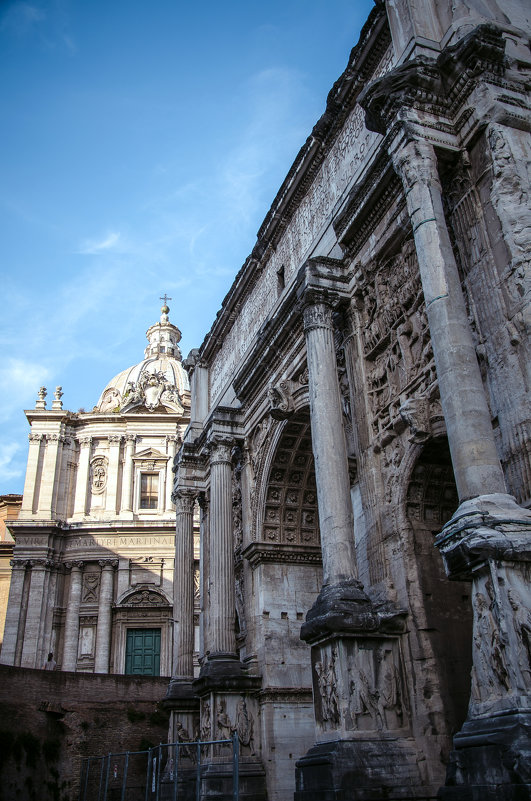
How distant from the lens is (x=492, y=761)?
5.87 metres

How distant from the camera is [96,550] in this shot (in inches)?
1238

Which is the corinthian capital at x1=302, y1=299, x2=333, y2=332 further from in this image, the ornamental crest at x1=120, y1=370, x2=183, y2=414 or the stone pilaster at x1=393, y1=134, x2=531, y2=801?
the ornamental crest at x1=120, y1=370, x2=183, y2=414

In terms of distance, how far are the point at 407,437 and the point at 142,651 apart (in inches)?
904

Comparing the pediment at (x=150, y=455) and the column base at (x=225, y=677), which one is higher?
the pediment at (x=150, y=455)

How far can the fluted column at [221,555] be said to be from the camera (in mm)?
15453

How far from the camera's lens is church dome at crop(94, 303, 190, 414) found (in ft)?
116

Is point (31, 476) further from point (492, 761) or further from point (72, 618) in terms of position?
point (492, 761)

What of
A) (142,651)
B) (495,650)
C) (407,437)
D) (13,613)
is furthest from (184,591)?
(495,650)

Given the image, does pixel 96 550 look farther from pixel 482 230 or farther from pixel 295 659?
pixel 482 230

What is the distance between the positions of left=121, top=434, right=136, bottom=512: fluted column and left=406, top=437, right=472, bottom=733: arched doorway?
24.1m

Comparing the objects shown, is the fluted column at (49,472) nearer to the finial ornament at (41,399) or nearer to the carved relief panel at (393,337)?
the finial ornament at (41,399)

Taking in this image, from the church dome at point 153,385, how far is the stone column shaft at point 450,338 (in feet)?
88.6

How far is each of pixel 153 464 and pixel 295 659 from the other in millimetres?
19928

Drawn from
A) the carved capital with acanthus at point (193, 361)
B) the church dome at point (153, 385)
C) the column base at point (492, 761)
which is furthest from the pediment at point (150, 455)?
the column base at point (492, 761)
